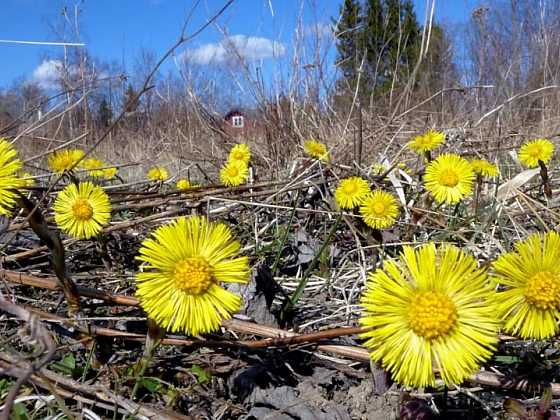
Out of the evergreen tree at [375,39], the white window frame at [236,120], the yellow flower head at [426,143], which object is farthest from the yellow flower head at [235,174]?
the white window frame at [236,120]

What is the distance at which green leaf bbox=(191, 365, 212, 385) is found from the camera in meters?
0.92

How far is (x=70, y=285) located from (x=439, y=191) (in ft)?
3.93

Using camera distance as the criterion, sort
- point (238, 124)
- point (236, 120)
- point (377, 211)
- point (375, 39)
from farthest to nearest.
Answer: point (236, 120), point (238, 124), point (375, 39), point (377, 211)

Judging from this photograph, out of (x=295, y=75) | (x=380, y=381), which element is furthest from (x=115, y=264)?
(x=295, y=75)

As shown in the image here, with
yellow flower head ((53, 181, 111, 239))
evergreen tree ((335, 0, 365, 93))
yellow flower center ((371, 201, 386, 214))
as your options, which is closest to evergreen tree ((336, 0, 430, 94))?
evergreen tree ((335, 0, 365, 93))

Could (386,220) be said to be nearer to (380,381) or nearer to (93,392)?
(380,381)

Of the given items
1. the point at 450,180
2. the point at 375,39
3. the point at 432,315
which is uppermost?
the point at 375,39

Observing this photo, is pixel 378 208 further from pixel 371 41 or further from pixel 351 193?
pixel 371 41

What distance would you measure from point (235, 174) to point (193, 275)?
152cm

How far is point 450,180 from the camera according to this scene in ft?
5.44

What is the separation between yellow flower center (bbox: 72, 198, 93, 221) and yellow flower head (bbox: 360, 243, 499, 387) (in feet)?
2.99

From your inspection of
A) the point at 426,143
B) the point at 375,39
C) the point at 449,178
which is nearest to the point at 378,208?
the point at 449,178

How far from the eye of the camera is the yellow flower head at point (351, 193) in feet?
4.87

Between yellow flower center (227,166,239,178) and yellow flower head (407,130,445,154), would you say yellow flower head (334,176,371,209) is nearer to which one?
yellow flower head (407,130,445,154)
